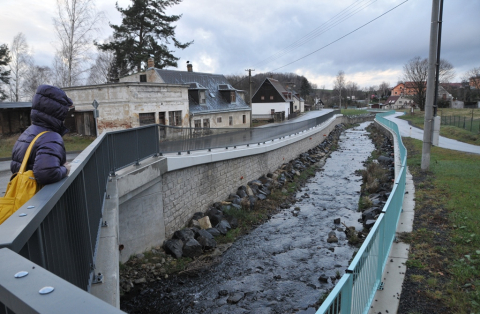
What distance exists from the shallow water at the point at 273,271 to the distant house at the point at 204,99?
17.4 m

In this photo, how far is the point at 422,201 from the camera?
9891 mm

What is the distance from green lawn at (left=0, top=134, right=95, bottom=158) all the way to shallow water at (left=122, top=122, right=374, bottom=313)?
12978mm

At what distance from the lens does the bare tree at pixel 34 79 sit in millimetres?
47188

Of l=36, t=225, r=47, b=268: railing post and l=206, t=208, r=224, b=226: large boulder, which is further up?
l=36, t=225, r=47, b=268: railing post

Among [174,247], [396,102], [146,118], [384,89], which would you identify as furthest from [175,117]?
[384,89]

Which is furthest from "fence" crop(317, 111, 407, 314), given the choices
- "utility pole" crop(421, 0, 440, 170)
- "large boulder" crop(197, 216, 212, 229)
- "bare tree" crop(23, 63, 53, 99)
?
"bare tree" crop(23, 63, 53, 99)

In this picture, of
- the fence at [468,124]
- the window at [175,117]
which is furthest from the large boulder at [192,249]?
the fence at [468,124]

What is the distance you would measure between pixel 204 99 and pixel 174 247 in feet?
83.4

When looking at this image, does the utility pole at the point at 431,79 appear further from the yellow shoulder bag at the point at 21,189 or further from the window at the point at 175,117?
the window at the point at 175,117

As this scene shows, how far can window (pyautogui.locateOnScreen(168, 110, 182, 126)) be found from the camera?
91.3 ft

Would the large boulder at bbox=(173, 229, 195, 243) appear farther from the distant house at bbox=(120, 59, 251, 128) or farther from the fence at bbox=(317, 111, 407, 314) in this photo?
the distant house at bbox=(120, 59, 251, 128)

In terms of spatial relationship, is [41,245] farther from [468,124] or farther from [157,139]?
[468,124]

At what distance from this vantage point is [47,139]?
10.0 ft

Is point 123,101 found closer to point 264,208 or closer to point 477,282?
point 264,208
